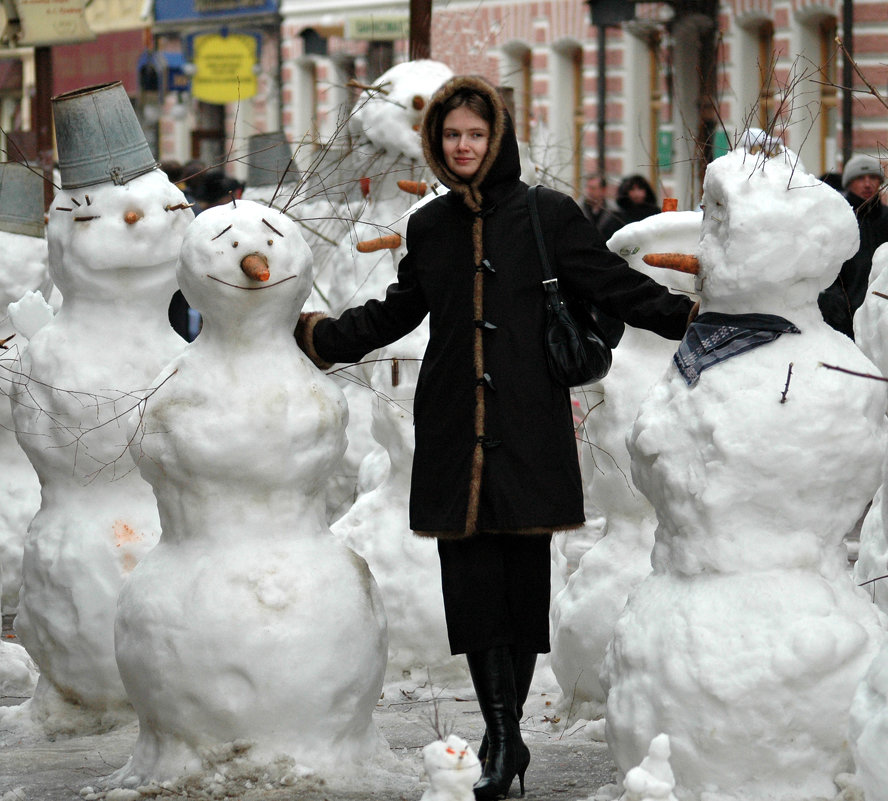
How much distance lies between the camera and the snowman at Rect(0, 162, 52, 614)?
666cm

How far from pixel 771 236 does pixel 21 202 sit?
3391 millimetres

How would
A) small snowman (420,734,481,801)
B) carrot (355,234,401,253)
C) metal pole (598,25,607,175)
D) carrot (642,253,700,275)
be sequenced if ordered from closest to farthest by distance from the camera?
small snowman (420,734,481,801) → carrot (642,253,700,275) → carrot (355,234,401,253) → metal pole (598,25,607,175)

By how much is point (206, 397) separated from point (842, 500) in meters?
1.62

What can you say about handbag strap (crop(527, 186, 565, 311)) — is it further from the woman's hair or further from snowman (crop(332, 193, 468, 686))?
the woman's hair

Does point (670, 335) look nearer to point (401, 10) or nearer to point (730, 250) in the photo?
point (730, 250)

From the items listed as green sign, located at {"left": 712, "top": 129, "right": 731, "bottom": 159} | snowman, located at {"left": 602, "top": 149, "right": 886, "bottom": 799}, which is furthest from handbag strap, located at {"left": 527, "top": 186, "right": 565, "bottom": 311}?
green sign, located at {"left": 712, "top": 129, "right": 731, "bottom": 159}

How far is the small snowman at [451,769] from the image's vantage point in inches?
156

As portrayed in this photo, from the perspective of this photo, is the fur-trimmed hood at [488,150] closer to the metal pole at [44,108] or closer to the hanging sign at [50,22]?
the metal pole at [44,108]

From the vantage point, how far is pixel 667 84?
17812mm

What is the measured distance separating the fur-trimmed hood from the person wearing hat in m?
2.59

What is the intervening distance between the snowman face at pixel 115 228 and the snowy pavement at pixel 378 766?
4.59ft

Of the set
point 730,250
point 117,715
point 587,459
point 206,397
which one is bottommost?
point 117,715

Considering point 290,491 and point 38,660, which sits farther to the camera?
point 38,660

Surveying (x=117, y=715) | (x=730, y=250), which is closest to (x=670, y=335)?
(x=730, y=250)
